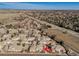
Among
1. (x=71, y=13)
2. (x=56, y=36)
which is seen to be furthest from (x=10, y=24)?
(x=71, y=13)

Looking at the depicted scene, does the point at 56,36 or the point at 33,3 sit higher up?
the point at 33,3

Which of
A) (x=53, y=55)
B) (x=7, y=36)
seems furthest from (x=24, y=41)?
(x=53, y=55)

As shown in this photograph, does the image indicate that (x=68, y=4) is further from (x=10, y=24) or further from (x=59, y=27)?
(x=10, y=24)

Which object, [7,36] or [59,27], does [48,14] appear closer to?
[59,27]

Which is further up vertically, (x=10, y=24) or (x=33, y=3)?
(x=33, y=3)

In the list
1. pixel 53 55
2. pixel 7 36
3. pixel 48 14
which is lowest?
pixel 53 55

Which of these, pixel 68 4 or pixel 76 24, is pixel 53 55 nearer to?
pixel 76 24
